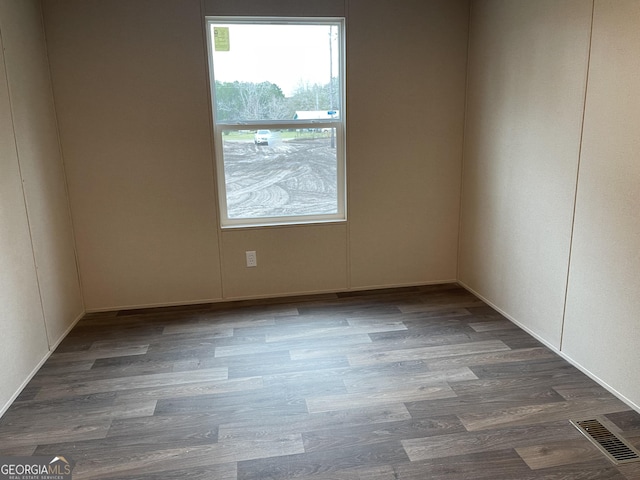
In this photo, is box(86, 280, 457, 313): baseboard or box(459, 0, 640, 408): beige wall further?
box(86, 280, 457, 313): baseboard

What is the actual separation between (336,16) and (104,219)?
2.25m

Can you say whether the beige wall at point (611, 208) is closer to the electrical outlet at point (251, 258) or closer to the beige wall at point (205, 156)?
the beige wall at point (205, 156)

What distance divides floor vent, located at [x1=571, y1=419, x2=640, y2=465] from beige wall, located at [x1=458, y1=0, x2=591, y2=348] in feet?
2.30

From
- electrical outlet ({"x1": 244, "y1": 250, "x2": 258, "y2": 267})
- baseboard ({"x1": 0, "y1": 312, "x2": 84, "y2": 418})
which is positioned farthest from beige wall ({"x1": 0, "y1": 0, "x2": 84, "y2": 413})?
electrical outlet ({"x1": 244, "y1": 250, "x2": 258, "y2": 267})

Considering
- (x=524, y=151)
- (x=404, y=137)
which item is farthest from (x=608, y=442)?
(x=404, y=137)

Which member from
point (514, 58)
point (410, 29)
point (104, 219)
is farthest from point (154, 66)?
point (514, 58)

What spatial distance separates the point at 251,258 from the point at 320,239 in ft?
1.88

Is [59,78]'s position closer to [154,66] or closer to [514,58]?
[154,66]

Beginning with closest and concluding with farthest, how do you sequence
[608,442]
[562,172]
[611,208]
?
[608,442], [611,208], [562,172]

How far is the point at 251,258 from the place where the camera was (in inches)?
139

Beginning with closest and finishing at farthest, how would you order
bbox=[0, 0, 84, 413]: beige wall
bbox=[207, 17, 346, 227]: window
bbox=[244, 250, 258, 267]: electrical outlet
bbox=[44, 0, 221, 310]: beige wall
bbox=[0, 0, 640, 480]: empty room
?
bbox=[0, 0, 640, 480]: empty room < bbox=[0, 0, 84, 413]: beige wall < bbox=[44, 0, 221, 310]: beige wall < bbox=[207, 17, 346, 227]: window < bbox=[244, 250, 258, 267]: electrical outlet

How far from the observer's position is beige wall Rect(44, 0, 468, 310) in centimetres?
304

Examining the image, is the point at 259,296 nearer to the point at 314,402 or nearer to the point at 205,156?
the point at 205,156

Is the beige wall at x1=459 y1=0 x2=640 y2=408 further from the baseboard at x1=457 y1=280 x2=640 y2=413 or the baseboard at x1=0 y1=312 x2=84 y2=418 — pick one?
the baseboard at x1=0 y1=312 x2=84 y2=418
